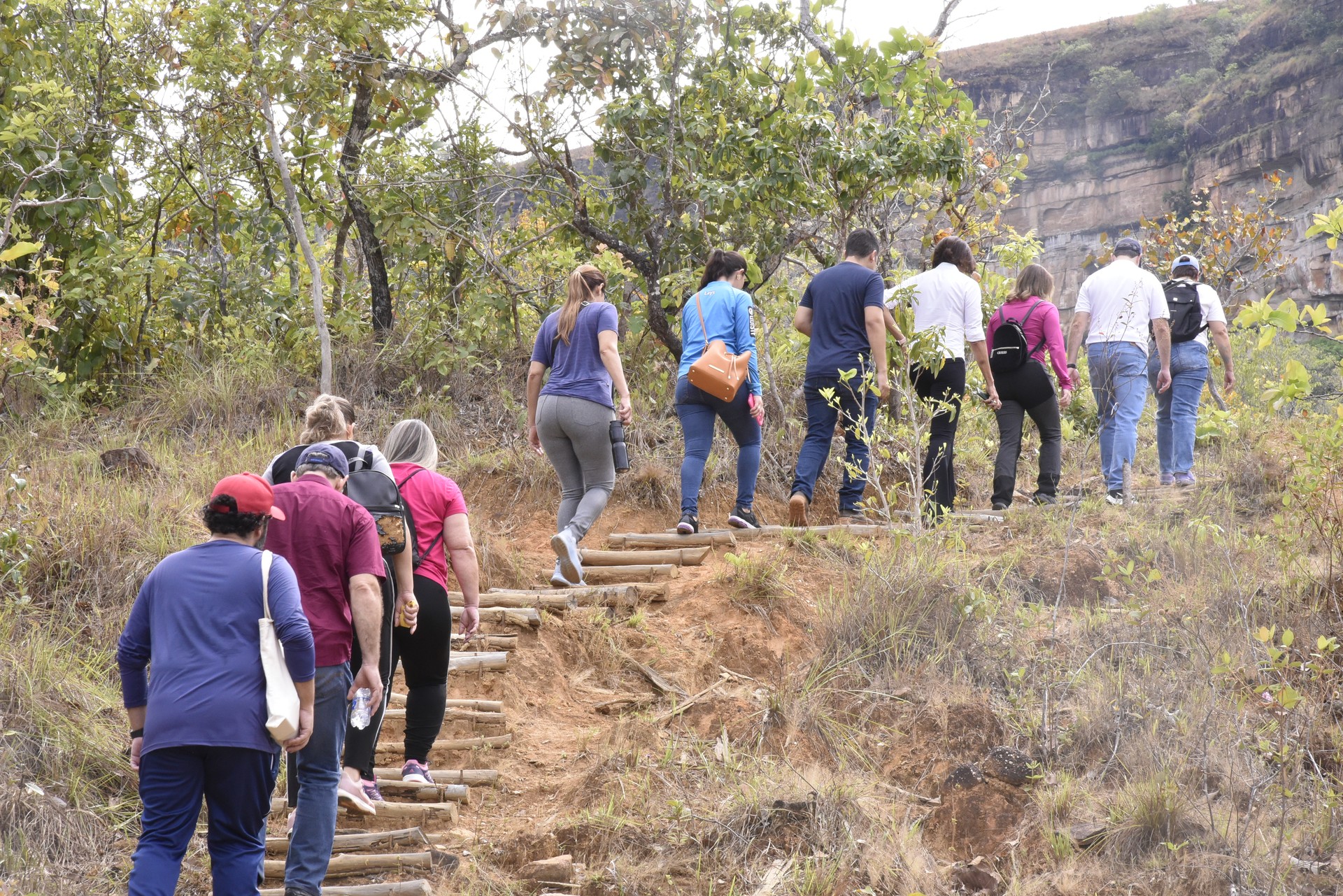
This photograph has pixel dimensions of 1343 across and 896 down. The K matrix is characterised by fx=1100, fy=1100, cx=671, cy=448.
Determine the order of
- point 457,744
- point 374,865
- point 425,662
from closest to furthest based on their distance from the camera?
point 374,865 < point 425,662 < point 457,744

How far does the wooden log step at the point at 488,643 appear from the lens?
6039mm

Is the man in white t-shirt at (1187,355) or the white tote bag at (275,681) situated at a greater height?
the man in white t-shirt at (1187,355)

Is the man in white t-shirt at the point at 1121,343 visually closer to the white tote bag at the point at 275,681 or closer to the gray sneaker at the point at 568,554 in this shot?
the gray sneaker at the point at 568,554

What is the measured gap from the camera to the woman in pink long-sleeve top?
24.8 ft

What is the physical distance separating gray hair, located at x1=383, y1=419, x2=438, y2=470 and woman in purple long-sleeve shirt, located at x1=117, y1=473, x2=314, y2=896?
1.32 m

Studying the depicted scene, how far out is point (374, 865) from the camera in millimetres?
4195

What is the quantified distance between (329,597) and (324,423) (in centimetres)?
81

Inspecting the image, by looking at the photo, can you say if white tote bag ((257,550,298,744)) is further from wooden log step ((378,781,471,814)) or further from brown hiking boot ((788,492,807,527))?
brown hiking boot ((788,492,807,527))

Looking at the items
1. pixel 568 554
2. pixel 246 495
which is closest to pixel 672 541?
pixel 568 554

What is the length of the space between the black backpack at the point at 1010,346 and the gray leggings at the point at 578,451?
9.34ft

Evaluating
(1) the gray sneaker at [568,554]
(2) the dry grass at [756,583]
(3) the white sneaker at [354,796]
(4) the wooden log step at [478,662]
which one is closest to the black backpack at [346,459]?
(3) the white sneaker at [354,796]

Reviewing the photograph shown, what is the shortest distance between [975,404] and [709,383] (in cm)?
349

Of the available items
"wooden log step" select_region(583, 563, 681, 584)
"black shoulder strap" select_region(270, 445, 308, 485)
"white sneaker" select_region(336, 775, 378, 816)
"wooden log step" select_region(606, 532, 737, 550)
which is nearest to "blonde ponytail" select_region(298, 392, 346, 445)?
"black shoulder strap" select_region(270, 445, 308, 485)

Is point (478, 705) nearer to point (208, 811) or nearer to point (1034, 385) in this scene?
point (208, 811)
